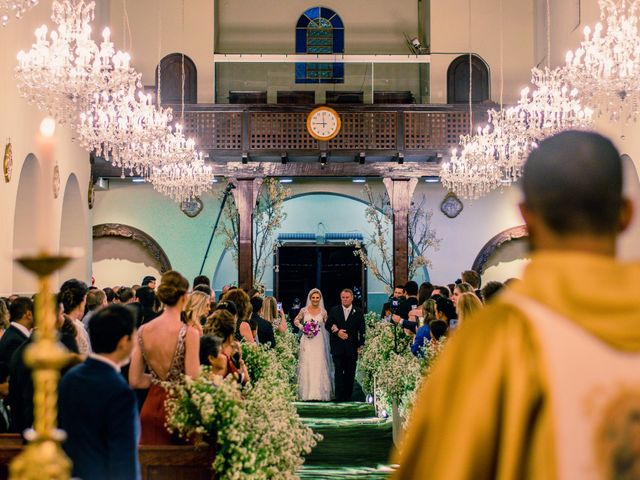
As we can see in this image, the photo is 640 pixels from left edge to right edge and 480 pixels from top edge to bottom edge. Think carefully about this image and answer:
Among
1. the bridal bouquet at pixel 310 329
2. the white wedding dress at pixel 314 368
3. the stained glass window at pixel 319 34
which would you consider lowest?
the white wedding dress at pixel 314 368

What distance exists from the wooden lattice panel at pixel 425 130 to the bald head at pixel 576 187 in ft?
59.3

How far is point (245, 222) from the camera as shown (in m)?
20.0

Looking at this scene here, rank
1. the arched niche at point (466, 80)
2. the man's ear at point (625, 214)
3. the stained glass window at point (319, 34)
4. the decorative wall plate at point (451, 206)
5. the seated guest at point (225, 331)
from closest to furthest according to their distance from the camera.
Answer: the man's ear at point (625, 214) < the seated guest at point (225, 331) < the arched niche at point (466, 80) < the decorative wall plate at point (451, 206) < the stained glass window at point (319, 34)

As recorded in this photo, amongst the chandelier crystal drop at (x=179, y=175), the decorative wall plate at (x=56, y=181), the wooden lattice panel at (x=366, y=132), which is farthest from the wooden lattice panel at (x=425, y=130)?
the decorative wall plate at (x=56, y=181)

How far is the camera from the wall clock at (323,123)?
1973 centimetres

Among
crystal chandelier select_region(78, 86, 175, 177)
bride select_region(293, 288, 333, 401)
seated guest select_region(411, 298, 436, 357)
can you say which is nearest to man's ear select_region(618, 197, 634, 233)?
seated guest select_region(411, 298, 436, 357)

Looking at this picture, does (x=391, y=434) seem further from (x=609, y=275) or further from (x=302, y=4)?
A: (x=302, y=4)

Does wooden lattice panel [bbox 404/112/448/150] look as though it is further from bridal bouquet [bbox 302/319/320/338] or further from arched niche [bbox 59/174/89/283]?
arched niche [bbox 59/174/89/283]

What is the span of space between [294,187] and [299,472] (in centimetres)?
1399

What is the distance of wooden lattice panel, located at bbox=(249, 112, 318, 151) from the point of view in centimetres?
1991

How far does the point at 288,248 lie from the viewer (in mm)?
24172

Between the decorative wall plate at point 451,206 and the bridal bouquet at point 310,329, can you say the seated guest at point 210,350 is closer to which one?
the bridal bouquet at point 310,329

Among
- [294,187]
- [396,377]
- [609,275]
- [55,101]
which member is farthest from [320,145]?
[609,275]

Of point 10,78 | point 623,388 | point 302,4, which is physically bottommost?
point 623,388
